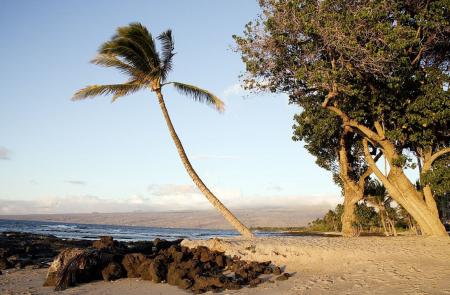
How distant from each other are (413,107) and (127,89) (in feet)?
40.8

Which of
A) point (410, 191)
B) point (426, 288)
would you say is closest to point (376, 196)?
point (410, 191)

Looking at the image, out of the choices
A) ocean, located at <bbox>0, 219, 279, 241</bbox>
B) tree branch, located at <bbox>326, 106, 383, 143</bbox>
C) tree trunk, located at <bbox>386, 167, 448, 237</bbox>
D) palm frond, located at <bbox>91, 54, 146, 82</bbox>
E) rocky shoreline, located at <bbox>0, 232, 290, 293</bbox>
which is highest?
palm frond, located at <bbox>91, 54, 146, 82</bbox>

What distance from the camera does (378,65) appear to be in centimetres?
1415

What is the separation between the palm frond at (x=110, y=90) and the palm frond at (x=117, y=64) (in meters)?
0.38

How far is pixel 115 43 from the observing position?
18.0m

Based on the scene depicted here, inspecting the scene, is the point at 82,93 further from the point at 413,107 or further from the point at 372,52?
the point at 413,107

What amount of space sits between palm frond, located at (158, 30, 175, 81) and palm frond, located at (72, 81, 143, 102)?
1362mm

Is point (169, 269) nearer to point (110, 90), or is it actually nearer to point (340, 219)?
point (110, 90)

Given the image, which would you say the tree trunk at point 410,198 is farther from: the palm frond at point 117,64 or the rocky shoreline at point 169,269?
the palm frond at point 117,64

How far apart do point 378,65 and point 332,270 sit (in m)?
7.27

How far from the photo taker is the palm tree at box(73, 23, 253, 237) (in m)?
18.0

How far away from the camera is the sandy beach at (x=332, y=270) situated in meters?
9.60

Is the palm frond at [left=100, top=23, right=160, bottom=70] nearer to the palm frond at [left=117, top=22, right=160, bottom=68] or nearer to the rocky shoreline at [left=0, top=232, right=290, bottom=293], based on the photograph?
the palm frond at [left=117, top=22, right=160, bottom=68]

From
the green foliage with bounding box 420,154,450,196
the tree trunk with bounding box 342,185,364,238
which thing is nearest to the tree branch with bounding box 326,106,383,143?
the green foliage with bounding box 420,154,450,196
